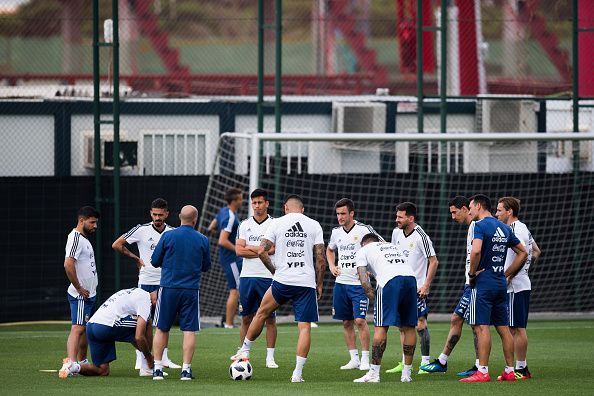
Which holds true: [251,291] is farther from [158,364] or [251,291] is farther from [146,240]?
[158,364]

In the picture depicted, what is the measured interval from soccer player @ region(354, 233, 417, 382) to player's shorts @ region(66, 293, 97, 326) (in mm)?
3178

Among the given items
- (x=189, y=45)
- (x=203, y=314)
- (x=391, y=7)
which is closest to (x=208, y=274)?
(x=203, y=314)

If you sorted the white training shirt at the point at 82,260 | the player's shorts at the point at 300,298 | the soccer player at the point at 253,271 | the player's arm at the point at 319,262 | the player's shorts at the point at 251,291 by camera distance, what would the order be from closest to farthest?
the player's shorts at the point at 300,298
the player's arm at the point at 319,262
the white training shirt at the point at 82,260
the soccer player at the point at 253,271
the player's shorts at the point at 251,291

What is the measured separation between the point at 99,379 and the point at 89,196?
737cm

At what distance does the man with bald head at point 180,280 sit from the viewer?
13164mm

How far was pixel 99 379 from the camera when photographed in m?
13.1

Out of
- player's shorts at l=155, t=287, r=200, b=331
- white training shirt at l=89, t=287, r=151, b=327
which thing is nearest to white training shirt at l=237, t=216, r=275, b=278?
player's shorts at l=155, t=287, r=200, b=331

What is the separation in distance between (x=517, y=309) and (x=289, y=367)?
279 cm

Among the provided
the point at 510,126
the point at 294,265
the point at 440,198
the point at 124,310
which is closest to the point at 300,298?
the point at 294,265

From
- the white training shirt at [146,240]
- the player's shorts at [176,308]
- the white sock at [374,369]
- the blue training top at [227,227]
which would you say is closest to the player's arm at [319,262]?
the white sock at [374,369]

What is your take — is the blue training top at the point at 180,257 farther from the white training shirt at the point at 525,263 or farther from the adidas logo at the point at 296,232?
the white training shirt at the point at 525,263

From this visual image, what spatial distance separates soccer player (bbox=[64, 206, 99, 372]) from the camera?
13656 millimetres

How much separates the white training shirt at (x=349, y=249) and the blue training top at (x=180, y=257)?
210cm

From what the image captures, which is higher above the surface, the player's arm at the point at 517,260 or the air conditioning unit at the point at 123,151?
the air conditioning unit at the point at 123,151
